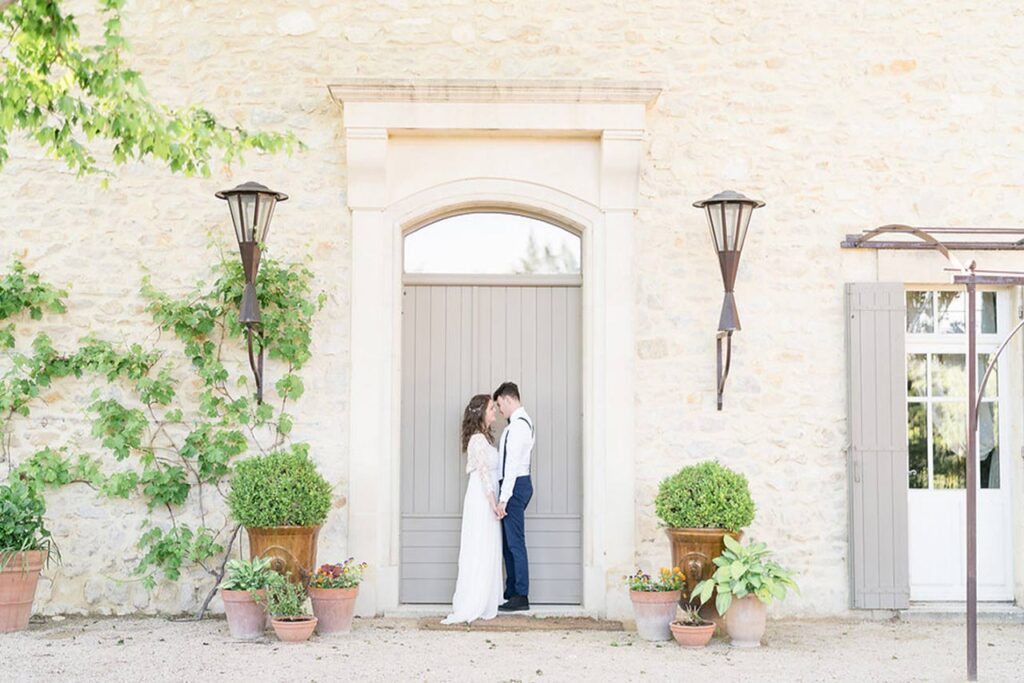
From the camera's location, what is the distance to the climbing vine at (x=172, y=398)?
7715mm

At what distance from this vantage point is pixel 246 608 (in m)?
6.91

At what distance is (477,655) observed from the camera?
6.61 meters

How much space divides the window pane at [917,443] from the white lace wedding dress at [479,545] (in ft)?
9.37

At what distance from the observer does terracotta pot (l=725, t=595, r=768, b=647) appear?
686 cm

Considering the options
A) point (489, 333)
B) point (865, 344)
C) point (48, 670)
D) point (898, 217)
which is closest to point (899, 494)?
point (865, 344)

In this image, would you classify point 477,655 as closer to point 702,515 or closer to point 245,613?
point 245,613

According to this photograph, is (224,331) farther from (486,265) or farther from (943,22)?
(943,22)

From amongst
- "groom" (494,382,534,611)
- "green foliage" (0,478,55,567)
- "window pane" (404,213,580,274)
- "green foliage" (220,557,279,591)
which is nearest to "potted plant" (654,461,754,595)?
"groom" (494,382,534,611)

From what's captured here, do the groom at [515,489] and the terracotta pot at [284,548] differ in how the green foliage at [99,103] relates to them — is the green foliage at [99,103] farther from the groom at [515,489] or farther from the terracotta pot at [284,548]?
the groom at [515,489]

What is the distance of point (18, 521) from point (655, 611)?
12.7 feet

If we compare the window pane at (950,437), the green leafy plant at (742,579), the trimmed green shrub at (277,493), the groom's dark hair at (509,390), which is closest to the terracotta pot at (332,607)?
the trimmed green shrub at (277,493)

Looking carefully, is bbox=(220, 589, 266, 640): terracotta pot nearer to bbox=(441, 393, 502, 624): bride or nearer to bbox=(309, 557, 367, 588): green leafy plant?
bbox=(309, 557, 367, 588): green leafy plant

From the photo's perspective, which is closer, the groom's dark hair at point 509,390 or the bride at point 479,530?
the bride at point 479,530

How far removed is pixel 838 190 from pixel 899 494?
6.75ft
